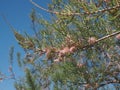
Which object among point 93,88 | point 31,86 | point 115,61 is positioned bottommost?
point 31,86

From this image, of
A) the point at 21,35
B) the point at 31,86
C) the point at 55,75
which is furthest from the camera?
the point at 55,75

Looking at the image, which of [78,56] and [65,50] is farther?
[78,56]

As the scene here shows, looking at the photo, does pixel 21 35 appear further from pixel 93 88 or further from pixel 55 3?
pixel 93 88

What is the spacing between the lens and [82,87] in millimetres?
7266

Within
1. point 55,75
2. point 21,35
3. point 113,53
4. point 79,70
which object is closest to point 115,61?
point 113,53

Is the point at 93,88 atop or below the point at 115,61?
below

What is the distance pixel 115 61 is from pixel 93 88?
2.14ft

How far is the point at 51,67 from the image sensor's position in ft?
23.6

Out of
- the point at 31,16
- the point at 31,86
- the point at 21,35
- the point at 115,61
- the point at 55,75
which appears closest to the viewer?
the point at 31,86

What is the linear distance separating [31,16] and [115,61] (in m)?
2.37

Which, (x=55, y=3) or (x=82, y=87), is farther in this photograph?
(x=82, y=87)

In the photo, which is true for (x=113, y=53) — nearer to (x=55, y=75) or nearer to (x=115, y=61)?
(x=115, y=61)

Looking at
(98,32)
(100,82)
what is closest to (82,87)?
(100,82)

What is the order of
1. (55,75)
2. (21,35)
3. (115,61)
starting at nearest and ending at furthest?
(21,35) → (115,61) → (55,75)
